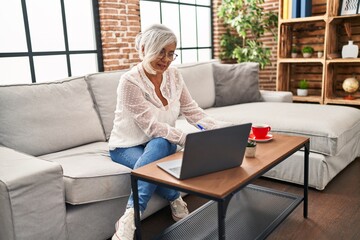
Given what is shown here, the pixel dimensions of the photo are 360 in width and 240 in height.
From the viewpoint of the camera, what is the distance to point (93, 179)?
165 cm

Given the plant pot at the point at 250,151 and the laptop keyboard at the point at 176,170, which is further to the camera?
the plant pot at the point at 250,151

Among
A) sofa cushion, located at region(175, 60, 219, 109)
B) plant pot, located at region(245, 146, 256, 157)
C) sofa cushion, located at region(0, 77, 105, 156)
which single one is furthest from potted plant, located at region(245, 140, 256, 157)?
sofa cushion, located at region(175, 60, 219, 109)

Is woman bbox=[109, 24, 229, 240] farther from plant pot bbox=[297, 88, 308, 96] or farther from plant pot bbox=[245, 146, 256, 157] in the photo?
plant pot bbox=[297, 88, 308, 96]

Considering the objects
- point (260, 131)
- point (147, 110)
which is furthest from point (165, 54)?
point (260, 131)

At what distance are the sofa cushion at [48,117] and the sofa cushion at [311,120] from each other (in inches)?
44.0

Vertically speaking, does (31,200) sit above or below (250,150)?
below

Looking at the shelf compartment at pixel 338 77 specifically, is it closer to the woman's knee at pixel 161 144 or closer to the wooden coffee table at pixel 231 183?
the wooden coffee table at pixel 231 183

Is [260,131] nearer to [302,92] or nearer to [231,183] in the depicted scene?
[231,183]

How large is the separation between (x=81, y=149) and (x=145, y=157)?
0.64 m

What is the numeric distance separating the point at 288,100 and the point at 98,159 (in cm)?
216

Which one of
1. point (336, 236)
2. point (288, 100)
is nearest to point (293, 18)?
point (288, 100)

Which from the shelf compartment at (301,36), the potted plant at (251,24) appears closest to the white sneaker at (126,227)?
the shelf compartment at (301,36)

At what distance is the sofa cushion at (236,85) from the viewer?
327cm

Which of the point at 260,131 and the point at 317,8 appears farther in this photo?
the point at 317,8
